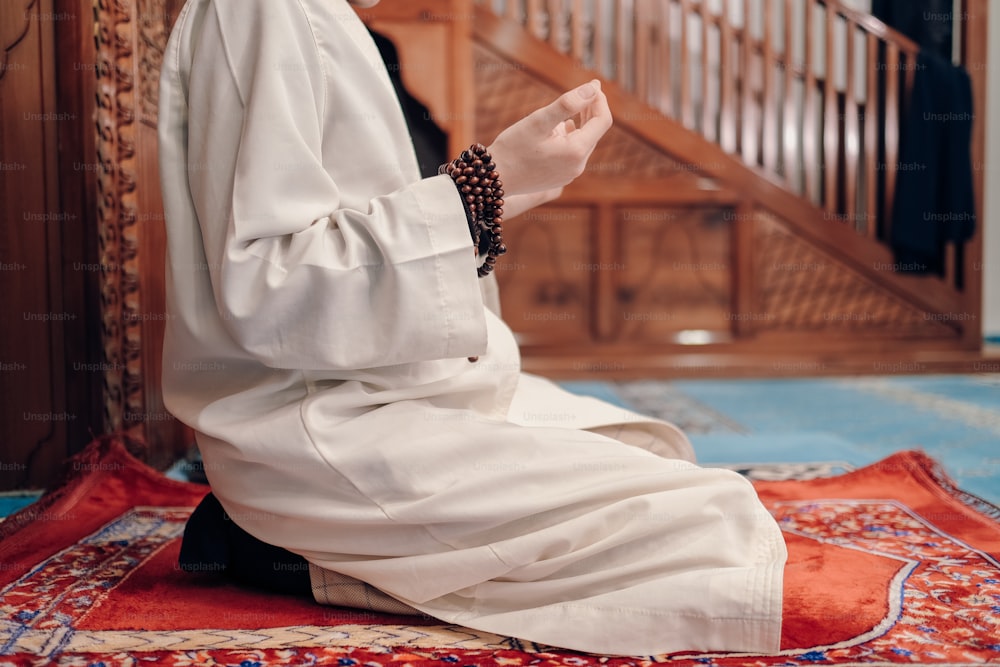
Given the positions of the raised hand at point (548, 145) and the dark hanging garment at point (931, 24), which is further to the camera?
the dark hanging garment at point (931, 24)

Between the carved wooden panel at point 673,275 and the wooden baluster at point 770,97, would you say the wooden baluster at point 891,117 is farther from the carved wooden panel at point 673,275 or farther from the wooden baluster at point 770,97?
the carved wooden panel at point 673,275

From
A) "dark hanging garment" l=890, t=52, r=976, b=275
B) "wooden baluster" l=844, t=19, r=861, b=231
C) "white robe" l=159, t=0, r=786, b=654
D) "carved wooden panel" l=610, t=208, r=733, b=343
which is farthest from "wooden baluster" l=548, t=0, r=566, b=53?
"white robe" l=159, t=0, r=786, b=654

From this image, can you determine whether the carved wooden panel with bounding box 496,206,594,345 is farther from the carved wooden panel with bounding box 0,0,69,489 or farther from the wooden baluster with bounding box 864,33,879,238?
the carved wooden panel with bounding box 0,0,69,489

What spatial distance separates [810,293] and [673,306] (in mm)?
666

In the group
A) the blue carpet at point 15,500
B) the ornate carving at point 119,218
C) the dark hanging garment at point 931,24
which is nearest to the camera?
the blue carpet at point 15,500

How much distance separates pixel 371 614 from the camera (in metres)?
1.30

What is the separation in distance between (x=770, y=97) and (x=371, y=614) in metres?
3.86

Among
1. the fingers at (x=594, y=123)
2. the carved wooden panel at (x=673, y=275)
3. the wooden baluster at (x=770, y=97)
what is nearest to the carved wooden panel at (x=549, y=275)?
the carved wooden panel at (x=673, y=275)

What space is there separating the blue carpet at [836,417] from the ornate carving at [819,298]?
0.33 metres

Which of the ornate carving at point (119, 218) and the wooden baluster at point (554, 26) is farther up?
the wooden baluster at point (554, 26)

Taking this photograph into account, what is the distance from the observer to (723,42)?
14.7ft

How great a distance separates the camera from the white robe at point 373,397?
3.61 feet

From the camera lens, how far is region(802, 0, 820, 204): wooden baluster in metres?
4.50

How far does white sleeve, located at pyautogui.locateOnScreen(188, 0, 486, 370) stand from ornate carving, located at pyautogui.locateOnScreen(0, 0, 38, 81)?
120cm
